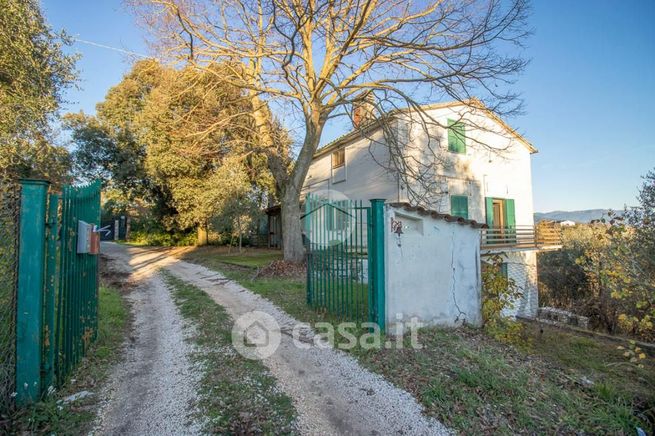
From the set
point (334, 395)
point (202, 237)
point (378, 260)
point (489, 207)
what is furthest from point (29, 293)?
point (202, 237)

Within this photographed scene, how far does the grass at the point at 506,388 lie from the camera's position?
9.48 ft

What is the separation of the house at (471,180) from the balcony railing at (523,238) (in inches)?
1.6

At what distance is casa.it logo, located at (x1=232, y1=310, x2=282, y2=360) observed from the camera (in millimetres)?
4322

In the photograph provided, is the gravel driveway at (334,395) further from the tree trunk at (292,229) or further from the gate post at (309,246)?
the tree trunk at (292,229)

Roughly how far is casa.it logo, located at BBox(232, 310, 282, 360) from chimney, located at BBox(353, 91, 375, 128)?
24.3 ft

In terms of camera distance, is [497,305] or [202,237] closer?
[497,305]

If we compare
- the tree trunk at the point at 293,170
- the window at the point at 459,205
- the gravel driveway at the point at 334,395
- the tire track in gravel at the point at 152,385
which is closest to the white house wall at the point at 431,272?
the gravel driveway at the point at 334,395

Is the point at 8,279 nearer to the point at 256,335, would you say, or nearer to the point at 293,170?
the point at 256,335

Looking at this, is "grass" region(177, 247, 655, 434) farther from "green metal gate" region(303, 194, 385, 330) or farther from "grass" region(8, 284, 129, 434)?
"grass" region(8, 284, 129, 434)

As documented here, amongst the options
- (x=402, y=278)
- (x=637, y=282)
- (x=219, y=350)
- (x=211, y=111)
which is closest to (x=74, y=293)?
(x=219, y=350)

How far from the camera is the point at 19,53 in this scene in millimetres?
7797

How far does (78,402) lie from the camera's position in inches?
118

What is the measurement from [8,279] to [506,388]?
186 inches

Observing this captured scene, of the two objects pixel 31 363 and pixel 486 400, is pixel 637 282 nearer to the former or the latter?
pixel 486 400
